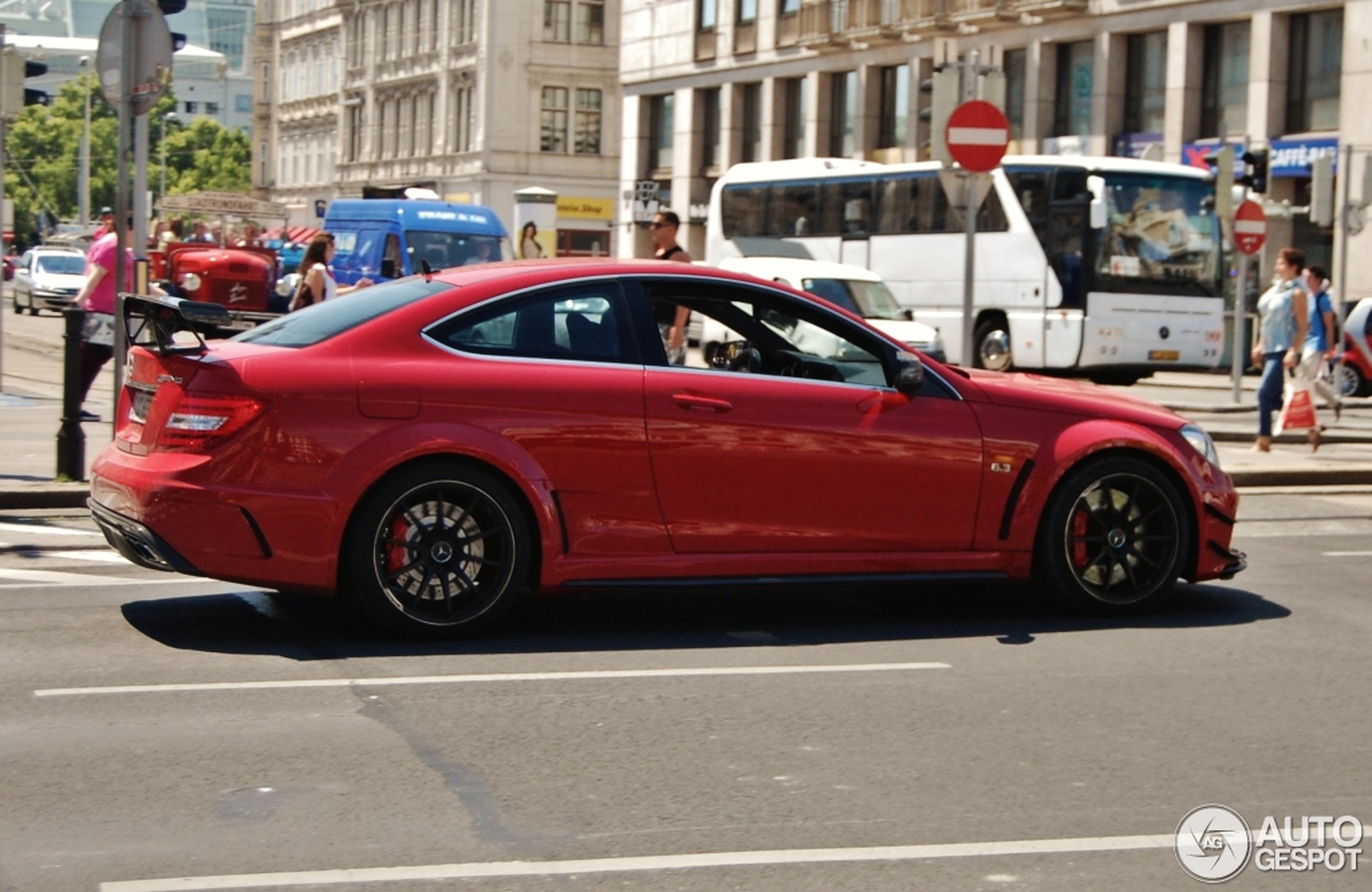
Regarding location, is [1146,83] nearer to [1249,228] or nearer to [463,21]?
[1249,228]

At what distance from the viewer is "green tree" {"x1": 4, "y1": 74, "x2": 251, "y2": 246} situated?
452 feet

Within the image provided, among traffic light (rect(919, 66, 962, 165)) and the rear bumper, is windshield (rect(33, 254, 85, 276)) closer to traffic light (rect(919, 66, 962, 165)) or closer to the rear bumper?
traffic light (rect(919, 66, 962, 165))

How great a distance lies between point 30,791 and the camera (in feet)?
18.4

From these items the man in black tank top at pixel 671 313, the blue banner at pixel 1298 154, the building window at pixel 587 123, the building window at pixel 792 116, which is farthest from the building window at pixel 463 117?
the man in black tank top at pixel 671 313

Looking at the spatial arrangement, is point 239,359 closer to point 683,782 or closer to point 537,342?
point 537,342

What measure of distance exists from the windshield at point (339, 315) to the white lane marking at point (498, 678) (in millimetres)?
1473

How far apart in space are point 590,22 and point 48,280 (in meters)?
36.0

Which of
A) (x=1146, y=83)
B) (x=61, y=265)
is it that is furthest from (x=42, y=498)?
(x=61, y=265)

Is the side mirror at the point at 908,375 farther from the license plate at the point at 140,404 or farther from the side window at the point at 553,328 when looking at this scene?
the license plate at the point at 140,404

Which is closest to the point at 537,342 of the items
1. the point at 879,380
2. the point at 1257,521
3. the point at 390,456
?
the point at 390,456

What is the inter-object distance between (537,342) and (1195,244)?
899 inches

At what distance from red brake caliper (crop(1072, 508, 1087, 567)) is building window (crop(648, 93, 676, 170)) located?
52162 mm

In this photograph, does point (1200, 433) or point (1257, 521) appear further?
point (1257, 521)

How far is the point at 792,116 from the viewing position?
54.6 m
